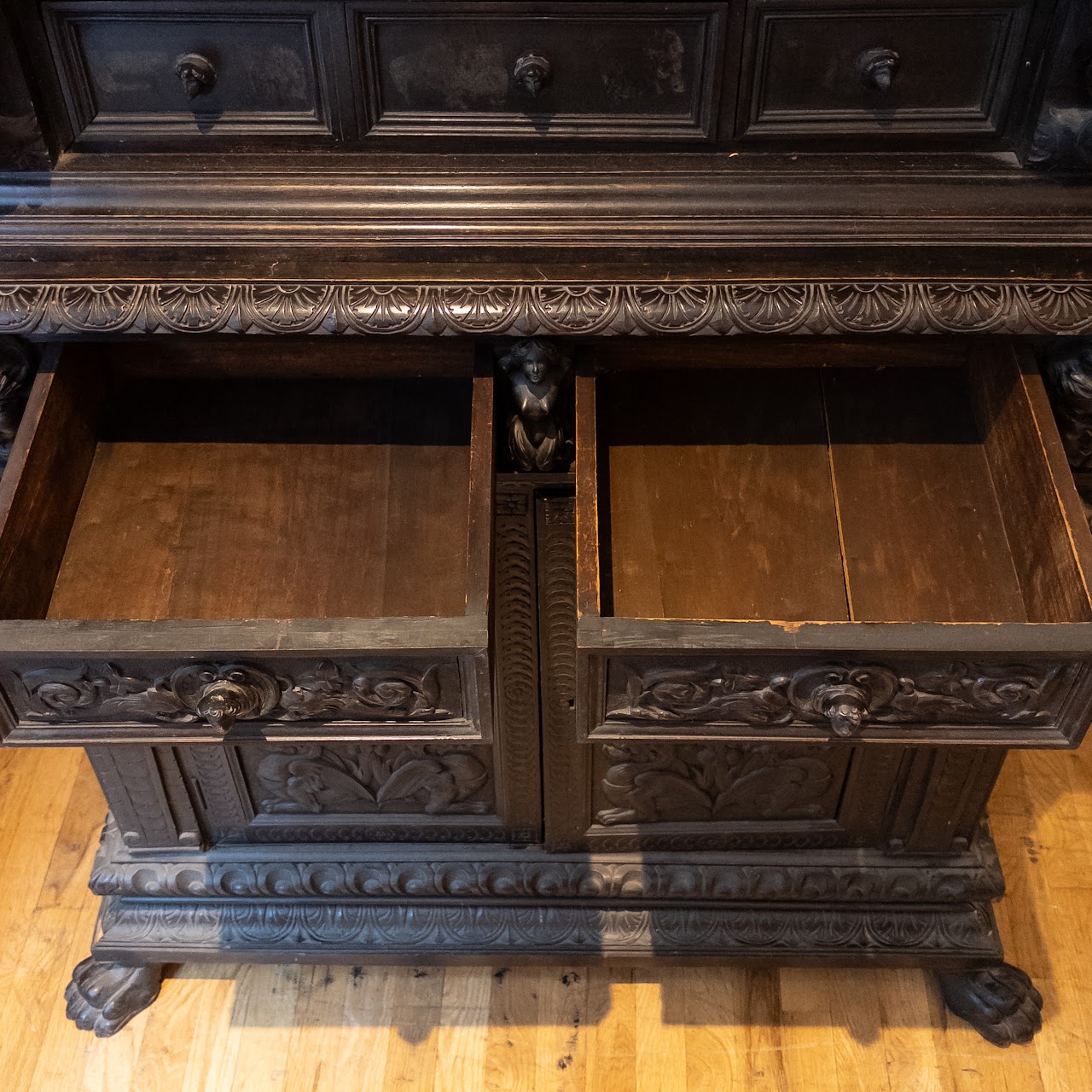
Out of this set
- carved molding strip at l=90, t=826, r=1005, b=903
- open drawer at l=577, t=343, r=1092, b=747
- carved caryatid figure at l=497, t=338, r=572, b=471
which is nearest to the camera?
open drawer at l=577, t=343, r=1092, b=747

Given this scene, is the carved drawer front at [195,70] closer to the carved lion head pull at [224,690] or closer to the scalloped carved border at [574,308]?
the scalloped carved border at [574,308]

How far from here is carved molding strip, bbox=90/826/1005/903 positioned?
135 cm

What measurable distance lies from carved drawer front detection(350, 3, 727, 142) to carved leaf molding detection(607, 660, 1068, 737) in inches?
19.3

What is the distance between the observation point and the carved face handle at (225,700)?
3.03ft

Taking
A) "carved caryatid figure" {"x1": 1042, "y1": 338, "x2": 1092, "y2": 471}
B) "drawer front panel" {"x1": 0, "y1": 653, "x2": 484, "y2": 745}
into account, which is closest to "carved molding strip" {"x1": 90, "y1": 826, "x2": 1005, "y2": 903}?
"drawer front panel" {"x1": 0, "y1": 653, "x2": 484, "y2": 745}

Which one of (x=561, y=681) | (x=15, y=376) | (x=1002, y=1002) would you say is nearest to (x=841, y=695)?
(x=561, y=681)

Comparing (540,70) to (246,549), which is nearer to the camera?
(540,70)

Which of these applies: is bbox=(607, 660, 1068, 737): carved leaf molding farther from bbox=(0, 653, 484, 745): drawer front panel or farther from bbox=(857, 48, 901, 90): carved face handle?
bbox=(857, 48, 901, 90): carved face handle

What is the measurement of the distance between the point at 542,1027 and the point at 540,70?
1.15 metres

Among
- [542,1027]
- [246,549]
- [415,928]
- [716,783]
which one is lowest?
[542,1027]

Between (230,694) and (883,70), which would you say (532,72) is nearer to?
(883,70)

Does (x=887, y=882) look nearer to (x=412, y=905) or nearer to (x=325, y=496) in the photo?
(x=412, y=905)

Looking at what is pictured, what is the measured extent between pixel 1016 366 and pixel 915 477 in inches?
5.8

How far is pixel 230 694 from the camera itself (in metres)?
0.93
